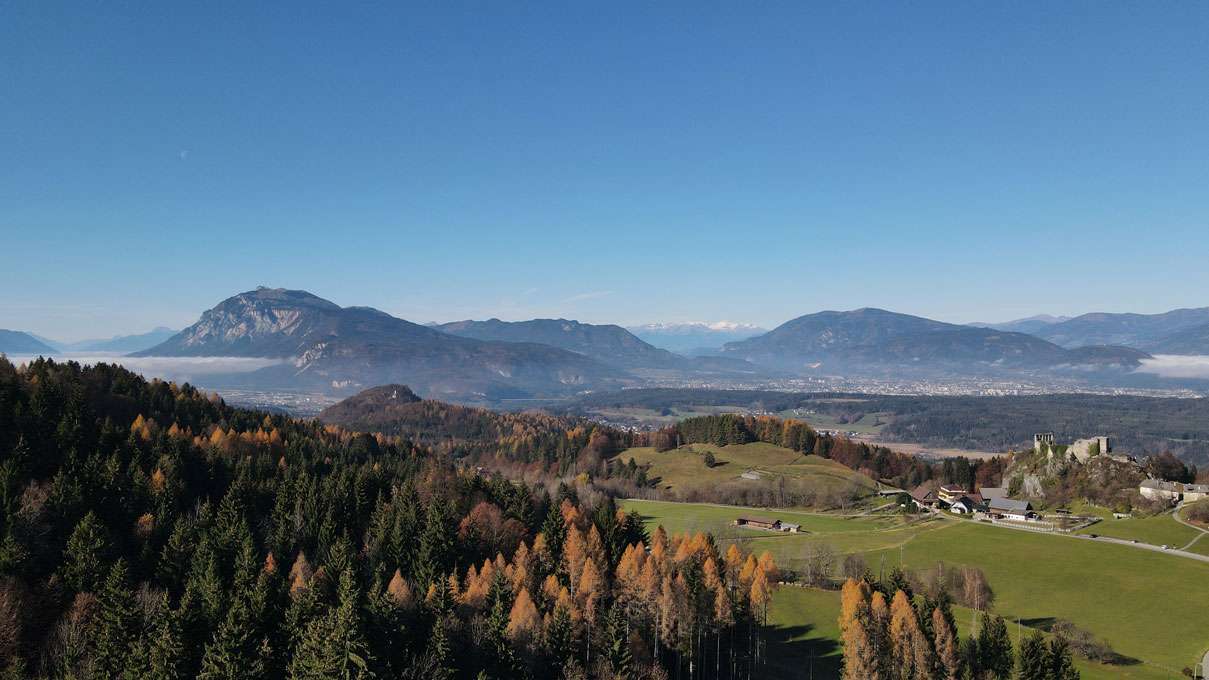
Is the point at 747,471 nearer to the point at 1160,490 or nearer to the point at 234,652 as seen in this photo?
the point at 1160,490

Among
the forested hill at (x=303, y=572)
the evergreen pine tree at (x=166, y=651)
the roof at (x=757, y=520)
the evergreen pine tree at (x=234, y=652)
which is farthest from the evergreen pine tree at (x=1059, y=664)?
the roof at (x=757, y=520)

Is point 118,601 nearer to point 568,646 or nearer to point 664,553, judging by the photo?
point 568,646

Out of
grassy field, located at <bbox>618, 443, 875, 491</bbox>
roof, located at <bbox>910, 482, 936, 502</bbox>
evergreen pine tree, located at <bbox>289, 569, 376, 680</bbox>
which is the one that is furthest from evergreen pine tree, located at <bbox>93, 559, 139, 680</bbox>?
roof, located at <bbox>910, 482, 936, 502</bbox>

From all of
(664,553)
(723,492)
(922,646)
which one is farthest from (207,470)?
(723,492)

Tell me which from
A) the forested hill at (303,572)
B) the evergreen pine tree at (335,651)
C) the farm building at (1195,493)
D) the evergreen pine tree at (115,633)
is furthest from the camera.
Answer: the farm building at (1195,493)

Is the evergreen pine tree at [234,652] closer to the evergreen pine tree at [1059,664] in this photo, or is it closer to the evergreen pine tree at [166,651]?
the evergreen pine tree at [166,651]

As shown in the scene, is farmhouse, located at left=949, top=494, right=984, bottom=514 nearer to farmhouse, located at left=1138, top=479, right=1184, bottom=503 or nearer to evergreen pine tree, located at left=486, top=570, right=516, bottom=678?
farmhouse, located at left=1138, top=479, right=1184, bottom=503

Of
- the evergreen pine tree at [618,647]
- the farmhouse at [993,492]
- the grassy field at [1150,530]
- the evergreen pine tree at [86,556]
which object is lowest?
the farmhouse at [993,492]
